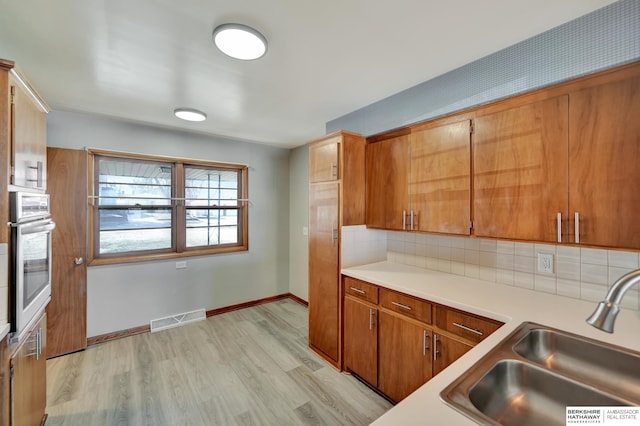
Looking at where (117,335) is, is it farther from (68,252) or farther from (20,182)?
(20,182)

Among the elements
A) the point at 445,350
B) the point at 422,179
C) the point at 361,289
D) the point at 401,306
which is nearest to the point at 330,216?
the point at 361,289

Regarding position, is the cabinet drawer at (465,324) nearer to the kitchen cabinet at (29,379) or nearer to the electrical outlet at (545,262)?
the electrical outlet at (545,262)

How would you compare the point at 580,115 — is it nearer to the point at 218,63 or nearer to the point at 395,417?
the point at 395,417

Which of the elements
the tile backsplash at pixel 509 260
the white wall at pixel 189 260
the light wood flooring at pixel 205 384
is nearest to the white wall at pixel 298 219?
the white wall at pixel 189 260

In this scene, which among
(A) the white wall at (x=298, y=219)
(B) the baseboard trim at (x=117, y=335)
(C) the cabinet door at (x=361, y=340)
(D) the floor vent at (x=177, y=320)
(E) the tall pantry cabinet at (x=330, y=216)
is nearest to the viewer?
(C) the cabinet door at (x=361, y=340)

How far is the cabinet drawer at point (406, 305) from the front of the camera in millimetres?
1766

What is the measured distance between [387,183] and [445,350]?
1346mm

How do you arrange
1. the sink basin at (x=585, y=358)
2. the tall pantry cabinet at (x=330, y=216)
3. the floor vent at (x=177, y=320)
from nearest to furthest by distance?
the sink basin at (x=585, y=358) → the tall pantry cabinet at (x=330, y=216) → the floor vent at (x=177, y=320)

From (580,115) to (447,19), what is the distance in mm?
860

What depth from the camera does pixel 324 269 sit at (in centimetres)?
258

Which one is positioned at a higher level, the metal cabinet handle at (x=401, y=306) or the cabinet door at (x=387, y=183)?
the cabinet door at (x=387, y=183)

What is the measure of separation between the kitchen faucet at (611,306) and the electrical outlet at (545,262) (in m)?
1.22

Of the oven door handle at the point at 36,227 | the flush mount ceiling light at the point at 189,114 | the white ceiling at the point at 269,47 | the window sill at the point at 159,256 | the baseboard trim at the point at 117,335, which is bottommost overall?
the baseboard trim at the point at 117,335

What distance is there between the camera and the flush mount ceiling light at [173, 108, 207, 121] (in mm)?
2652
